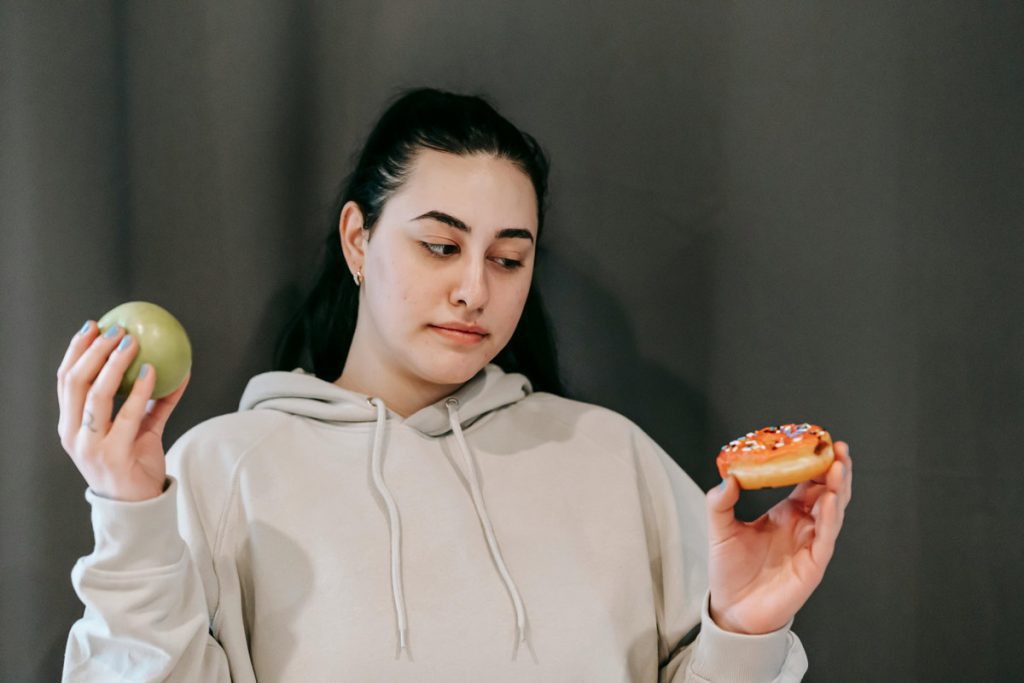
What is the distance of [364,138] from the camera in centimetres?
173

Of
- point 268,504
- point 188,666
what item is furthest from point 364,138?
point 188,666

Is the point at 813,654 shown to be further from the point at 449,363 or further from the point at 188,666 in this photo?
the point at 188,666

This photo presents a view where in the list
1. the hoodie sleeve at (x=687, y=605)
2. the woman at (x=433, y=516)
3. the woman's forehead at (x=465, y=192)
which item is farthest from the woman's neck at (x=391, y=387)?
the hoodie sleeve at (x=687, y=605)

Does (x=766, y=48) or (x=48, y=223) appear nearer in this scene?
(x=48, y=223)

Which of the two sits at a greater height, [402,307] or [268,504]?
[402,307]

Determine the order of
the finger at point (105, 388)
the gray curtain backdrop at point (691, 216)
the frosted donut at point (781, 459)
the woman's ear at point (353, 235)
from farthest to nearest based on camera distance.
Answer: the gray curtain backdrop at point (691, 216) → the woman's ear at point (353, 235) → the frosted donut at point (781, 459) → the finger at point (105, 388)

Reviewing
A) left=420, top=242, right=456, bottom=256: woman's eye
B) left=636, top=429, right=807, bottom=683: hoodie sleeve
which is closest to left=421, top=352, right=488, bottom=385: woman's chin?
left=420, top=242, right=456, bottom=256: woman's eye

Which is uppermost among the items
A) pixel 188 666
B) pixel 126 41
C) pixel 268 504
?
pixel 126 41

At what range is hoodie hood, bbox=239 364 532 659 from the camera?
1335 millimetres

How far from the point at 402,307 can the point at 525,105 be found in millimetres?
564

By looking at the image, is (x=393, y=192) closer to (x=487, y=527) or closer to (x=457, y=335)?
(x=457, y=335)

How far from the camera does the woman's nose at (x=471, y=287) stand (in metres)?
1.37

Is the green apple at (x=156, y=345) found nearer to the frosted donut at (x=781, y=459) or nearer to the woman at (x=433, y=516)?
the woman at (x=433, y=516)

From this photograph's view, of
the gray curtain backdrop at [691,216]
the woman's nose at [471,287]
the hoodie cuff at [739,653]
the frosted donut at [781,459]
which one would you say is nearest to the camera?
the frosted donut at [781,459]
